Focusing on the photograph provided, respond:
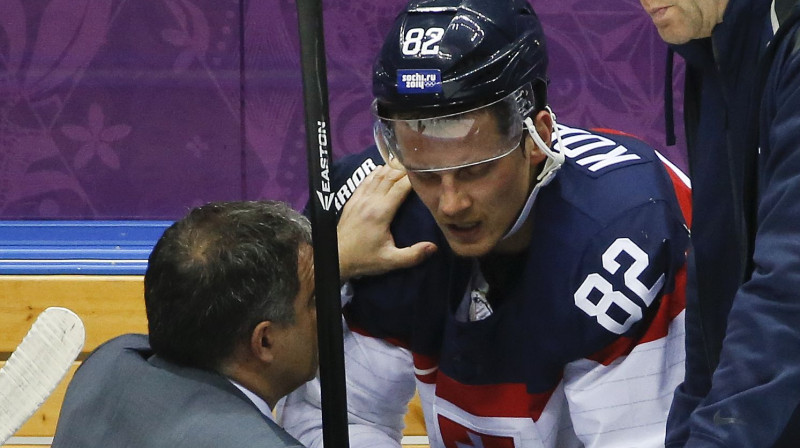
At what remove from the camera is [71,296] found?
7.76 ft

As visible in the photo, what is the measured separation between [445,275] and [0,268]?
49.6 inches

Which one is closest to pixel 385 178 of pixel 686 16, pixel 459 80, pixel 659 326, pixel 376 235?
pixel 376 235

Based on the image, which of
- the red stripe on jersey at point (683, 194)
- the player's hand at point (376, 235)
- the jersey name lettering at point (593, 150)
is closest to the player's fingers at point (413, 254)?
the player's hand at point (376, 235)

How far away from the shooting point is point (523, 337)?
1.42m

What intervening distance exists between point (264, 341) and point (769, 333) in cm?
62

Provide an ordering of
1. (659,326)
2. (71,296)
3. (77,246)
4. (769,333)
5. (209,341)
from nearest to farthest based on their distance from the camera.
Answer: (769,333)
(209,341)
(659,326)
(71,296)
(77,246)

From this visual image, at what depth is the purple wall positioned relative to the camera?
2.51m

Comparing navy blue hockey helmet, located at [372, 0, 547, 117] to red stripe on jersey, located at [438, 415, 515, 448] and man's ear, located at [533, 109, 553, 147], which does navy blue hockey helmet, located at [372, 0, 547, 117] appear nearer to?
man's ear, located at [533, 109, 553, 147]

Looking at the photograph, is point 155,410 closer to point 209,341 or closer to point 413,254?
point 209,341

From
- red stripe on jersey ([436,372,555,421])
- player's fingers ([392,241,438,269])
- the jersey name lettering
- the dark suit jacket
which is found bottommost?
red stripe on jersey ([436,372,555,421])

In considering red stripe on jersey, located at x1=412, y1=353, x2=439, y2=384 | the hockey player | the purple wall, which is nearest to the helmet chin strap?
the hockey player

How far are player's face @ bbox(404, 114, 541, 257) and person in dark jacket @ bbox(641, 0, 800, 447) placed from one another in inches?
8.2

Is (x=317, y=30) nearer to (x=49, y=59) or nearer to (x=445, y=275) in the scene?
(x=445, y=275)

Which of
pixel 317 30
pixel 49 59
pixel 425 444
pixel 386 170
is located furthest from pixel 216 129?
pixel 317 30
